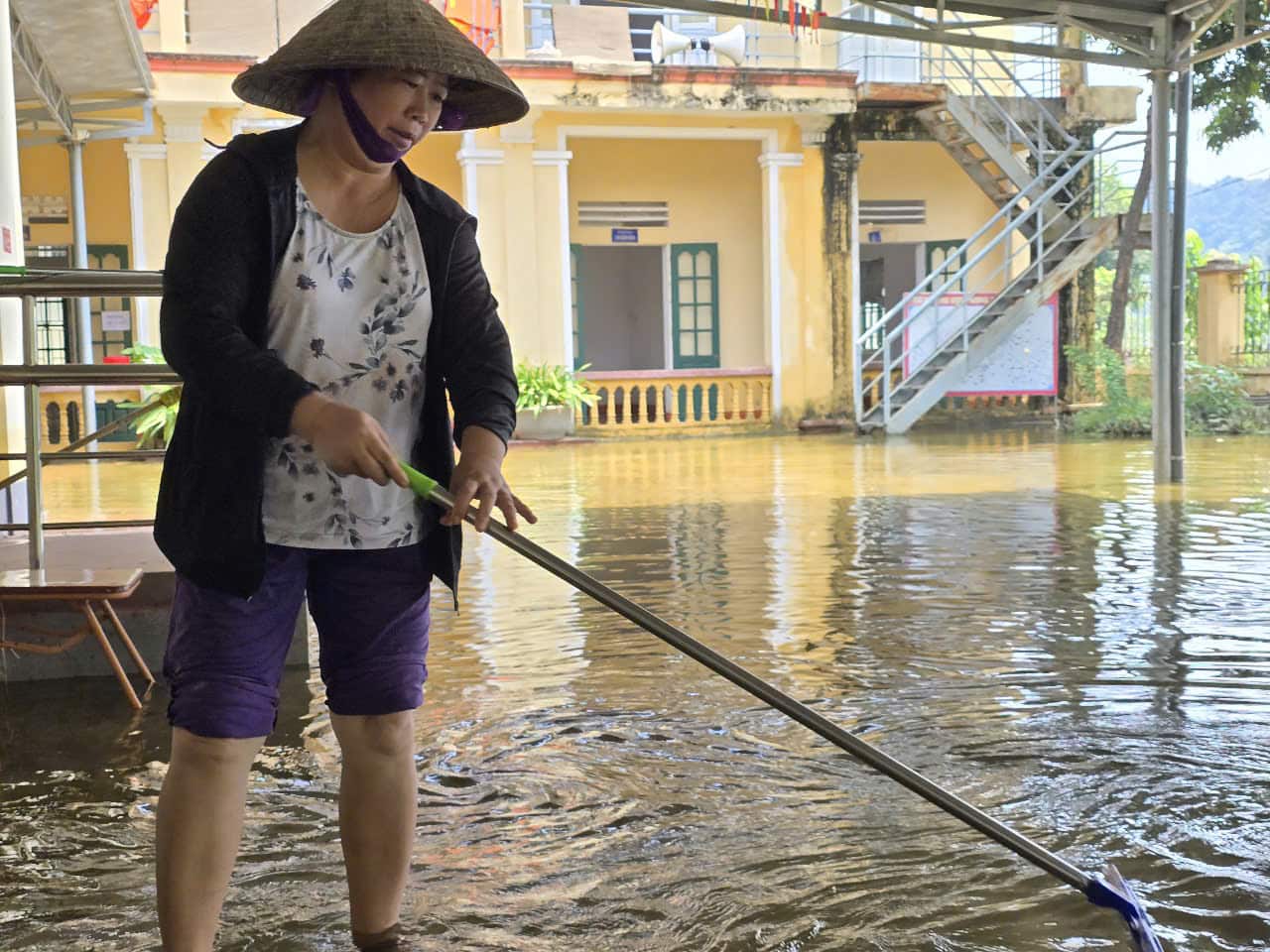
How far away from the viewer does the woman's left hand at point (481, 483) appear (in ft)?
7.33

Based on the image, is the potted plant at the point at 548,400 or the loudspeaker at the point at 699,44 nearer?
the potted plant at the point at 548,400

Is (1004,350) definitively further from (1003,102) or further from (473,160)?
(473,160)

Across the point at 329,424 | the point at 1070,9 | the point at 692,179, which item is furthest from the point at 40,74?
the point at 329,424

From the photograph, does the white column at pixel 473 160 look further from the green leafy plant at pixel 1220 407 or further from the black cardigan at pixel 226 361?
the black cardigan at pixel 226 361

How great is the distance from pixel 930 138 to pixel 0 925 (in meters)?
18.0

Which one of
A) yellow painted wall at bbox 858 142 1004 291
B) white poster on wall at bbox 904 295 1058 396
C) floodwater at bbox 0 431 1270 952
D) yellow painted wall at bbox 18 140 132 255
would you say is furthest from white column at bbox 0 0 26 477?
yellow painted wall at bbox 858 142 1004 291

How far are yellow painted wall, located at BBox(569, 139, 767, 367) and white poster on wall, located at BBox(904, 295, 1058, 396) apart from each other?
2.39 m

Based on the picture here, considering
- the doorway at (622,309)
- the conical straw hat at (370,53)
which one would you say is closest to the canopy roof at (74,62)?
the conical straw hat at (370,53)

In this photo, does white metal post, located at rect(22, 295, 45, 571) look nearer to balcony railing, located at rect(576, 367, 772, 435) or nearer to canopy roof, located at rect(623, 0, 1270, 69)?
canopy roof, located at rect(623, 0, 1270, 69)

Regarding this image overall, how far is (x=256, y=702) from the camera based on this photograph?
2.19 m

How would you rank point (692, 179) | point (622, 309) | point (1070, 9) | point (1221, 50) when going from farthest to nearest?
point (622, 309) → point (692, 179) → point (1221, 50) → point (1070, 9)

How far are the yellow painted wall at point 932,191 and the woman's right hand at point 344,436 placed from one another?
18970 mm

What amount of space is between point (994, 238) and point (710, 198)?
159 inches

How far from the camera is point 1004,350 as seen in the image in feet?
61.9
